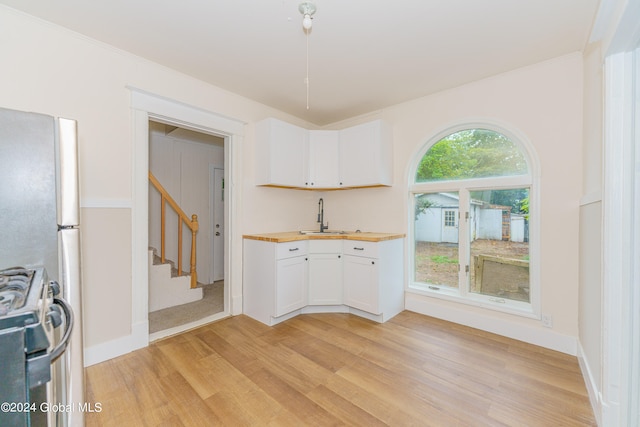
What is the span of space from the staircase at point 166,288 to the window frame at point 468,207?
2827mm

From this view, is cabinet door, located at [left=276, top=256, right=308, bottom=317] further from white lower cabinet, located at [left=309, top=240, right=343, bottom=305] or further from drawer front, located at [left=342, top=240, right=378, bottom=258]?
drawer front, located at [left=342, top=240, right=378, bottom=258]

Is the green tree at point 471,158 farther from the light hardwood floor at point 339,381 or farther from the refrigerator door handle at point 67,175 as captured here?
the refrigerator door handle at point 67,175

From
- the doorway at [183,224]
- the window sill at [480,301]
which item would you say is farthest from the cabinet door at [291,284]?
the window sill at [480,301]

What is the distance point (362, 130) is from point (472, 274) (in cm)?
204

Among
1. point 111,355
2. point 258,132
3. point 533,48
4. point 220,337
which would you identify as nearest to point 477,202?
point 533,48

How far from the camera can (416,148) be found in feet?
10.1

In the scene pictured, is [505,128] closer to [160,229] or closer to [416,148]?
[416,148]

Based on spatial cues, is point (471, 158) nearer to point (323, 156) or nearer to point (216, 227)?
point (323, 156)

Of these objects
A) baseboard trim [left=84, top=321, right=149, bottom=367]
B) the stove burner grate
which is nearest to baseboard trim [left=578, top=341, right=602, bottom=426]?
the stove burner grate

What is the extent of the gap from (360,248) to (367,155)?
1130mm

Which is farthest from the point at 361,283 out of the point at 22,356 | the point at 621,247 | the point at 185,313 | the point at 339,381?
the point at 22,356

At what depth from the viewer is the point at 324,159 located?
3.47 metres

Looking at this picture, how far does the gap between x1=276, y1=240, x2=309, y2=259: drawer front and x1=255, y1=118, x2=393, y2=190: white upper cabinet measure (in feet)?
2.45

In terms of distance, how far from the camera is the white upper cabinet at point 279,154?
9.93ft
